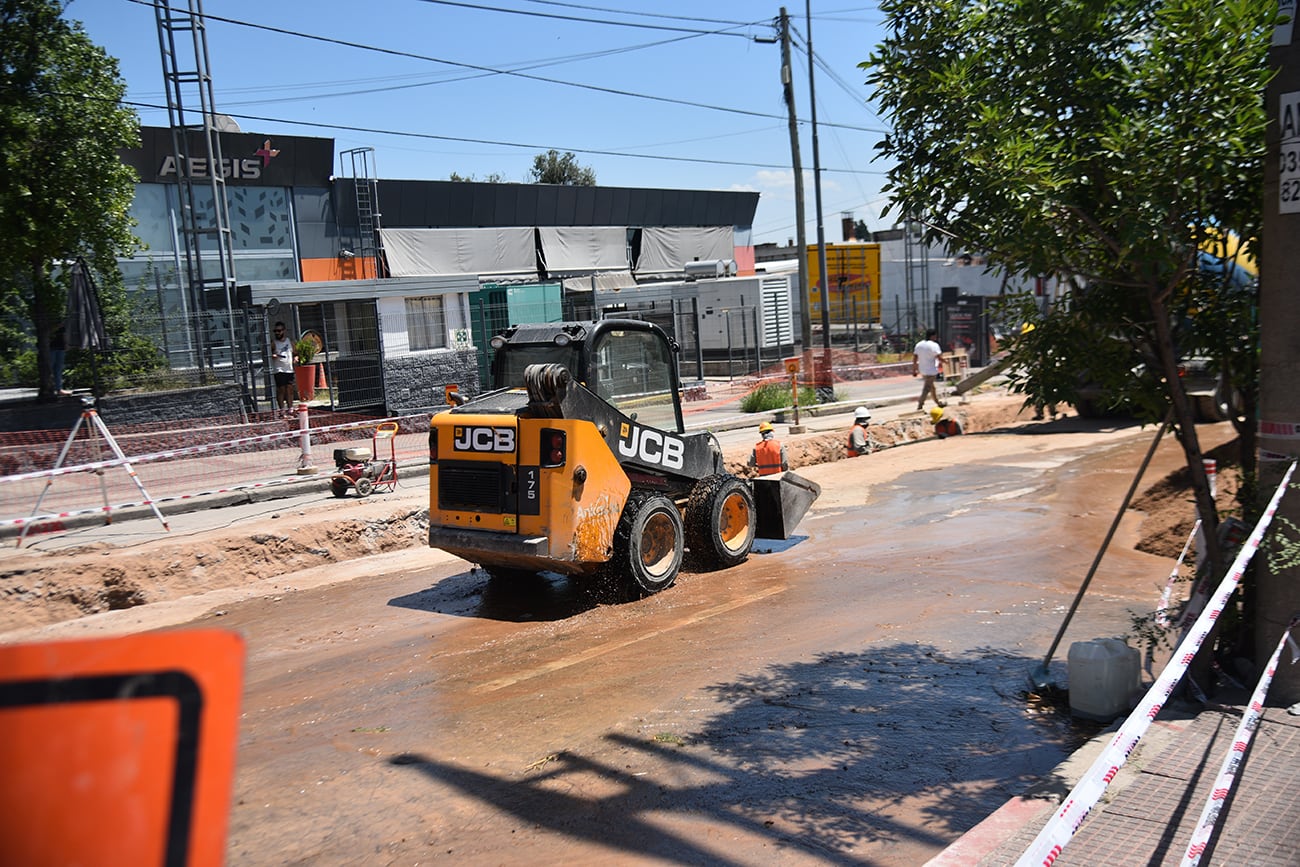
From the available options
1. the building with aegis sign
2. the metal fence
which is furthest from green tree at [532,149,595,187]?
the metal fence

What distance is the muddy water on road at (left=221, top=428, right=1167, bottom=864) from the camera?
4770 millimetres

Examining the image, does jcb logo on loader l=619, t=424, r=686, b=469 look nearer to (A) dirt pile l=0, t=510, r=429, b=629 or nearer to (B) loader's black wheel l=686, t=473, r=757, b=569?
(B) loader's black wheel l=686, t=473, r=757, b=569

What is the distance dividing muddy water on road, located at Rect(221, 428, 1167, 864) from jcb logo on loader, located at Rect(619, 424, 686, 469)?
1.19 meters

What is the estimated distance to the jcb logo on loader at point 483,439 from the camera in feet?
27.6

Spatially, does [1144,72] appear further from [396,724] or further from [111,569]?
[111,569]

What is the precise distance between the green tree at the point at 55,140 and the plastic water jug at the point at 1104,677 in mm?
16547

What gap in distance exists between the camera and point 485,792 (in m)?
5.23

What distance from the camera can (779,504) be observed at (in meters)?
10.9

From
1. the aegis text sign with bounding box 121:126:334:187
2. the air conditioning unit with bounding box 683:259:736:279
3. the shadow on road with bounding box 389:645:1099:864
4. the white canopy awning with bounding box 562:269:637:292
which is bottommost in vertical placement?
the shadow on road with bounding box 389:645:1099:864

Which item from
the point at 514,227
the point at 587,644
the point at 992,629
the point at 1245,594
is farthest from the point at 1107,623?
the point at 514,227

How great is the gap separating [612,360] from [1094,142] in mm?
4600

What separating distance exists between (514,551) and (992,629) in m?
3.74

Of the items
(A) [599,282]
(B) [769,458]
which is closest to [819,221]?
(A) [599,282]

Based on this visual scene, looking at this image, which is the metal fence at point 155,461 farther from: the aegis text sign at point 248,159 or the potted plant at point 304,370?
the aegis text sign at point 248,159
